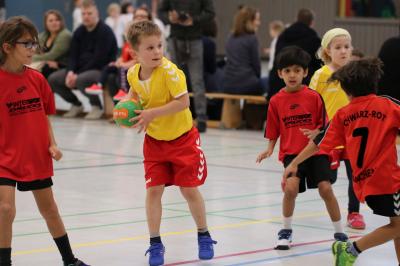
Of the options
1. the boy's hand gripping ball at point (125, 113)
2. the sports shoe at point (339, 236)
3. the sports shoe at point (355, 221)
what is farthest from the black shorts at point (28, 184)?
the sports shoe at point (355, 221)

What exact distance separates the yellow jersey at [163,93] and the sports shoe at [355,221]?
193 cm

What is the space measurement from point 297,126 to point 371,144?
1.41 metres

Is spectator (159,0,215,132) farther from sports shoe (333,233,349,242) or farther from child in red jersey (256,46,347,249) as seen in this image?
sports shoe (333,233,349,242)

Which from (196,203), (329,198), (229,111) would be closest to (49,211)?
(196,203)

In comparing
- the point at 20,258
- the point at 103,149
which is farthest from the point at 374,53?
the point at 20,258

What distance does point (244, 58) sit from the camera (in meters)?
14.8

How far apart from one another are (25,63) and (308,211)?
3.52 m

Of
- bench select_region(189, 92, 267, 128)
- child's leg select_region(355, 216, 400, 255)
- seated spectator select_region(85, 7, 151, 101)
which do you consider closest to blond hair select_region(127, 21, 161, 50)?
child's leg select_region(355, 216, 400, 255)

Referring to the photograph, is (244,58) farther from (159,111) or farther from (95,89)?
(159,111)

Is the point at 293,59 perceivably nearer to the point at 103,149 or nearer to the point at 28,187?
the point at 28,187

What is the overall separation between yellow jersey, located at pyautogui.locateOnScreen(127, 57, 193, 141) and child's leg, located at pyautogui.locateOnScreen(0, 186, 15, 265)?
1191 mm

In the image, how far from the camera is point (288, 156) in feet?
23.1

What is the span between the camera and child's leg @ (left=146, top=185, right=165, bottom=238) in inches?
249

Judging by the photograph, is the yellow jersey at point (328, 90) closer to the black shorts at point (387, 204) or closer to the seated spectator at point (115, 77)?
the black shorts at point (387, 204)
